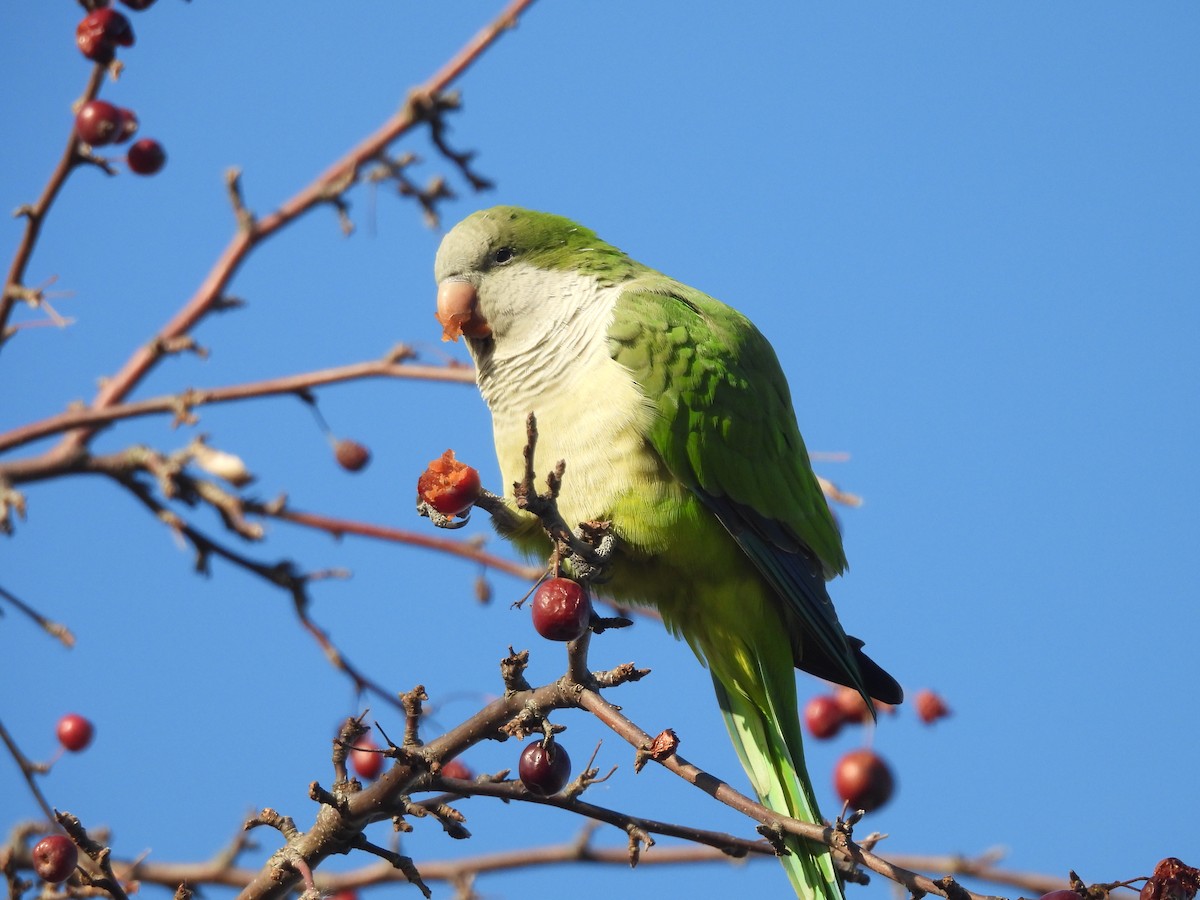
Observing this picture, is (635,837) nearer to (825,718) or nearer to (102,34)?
(825,718)

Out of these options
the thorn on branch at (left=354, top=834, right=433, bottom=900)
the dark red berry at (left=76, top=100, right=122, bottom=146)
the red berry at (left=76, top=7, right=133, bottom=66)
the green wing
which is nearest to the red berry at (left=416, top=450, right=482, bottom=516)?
the thorn on branch at (left=354, top=834, right=433, bottom=900)

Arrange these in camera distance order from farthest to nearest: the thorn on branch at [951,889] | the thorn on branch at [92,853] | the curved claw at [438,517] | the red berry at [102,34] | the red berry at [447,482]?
the red berry at [102,34] → the curved claw at [438,517] → the red berry at [447,482] → the thorn on branch at [92,853] → the thorn on branch at [951,889]

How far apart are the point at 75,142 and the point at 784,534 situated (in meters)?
2.73

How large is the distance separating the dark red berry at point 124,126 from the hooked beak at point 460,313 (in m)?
1.40

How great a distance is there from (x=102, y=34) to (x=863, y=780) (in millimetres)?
3637

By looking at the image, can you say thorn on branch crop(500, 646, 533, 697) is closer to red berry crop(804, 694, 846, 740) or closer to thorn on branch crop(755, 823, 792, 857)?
thorn on branch crop(755, 823, 792, 857)

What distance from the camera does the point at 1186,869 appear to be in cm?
201

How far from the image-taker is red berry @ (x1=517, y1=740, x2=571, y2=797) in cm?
245

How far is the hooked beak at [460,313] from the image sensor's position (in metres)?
3.84

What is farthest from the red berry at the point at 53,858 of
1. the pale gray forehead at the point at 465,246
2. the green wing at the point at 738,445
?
the pale gray forehead at the point at 465,246

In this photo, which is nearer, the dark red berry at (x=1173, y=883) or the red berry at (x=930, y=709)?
the dark red berry at (x=1173, y=883)

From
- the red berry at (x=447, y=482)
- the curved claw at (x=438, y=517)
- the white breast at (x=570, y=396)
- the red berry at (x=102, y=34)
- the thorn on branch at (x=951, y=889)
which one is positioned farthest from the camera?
the red berry at (x=102, y=34)

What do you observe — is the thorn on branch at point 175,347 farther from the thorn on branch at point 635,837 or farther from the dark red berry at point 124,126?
the thorn on branch at point 635,837

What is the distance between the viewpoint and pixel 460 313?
151 inches
